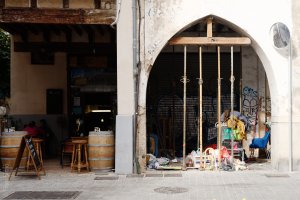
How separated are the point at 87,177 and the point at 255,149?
5.97m

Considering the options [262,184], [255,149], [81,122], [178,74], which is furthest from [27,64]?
[262,184]

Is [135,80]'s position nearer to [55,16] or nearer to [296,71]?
[55,16]

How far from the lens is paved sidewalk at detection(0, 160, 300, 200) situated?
9.20m

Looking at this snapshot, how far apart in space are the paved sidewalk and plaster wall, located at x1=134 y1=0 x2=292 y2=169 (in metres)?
1.04

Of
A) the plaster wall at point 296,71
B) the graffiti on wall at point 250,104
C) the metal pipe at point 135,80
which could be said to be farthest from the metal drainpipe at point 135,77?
the graffiti on wall at point 250,104

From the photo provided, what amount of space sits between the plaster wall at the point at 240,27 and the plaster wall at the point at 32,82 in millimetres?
5499

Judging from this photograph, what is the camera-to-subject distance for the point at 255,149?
14898 millimetres

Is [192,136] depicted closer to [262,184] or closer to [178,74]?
[178,74]

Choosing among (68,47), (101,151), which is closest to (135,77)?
(101,151)

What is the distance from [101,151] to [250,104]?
5600 mm

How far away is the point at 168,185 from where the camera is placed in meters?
10.3

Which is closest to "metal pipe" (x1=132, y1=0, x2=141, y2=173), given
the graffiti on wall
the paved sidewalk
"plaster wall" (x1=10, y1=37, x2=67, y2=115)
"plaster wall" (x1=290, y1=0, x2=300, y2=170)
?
the paved sidewalk

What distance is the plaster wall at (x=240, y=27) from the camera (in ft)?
39.7

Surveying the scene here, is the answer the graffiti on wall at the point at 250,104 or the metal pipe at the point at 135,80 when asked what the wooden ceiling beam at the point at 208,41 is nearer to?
Answer: the metal pipe at the point at 135,80
